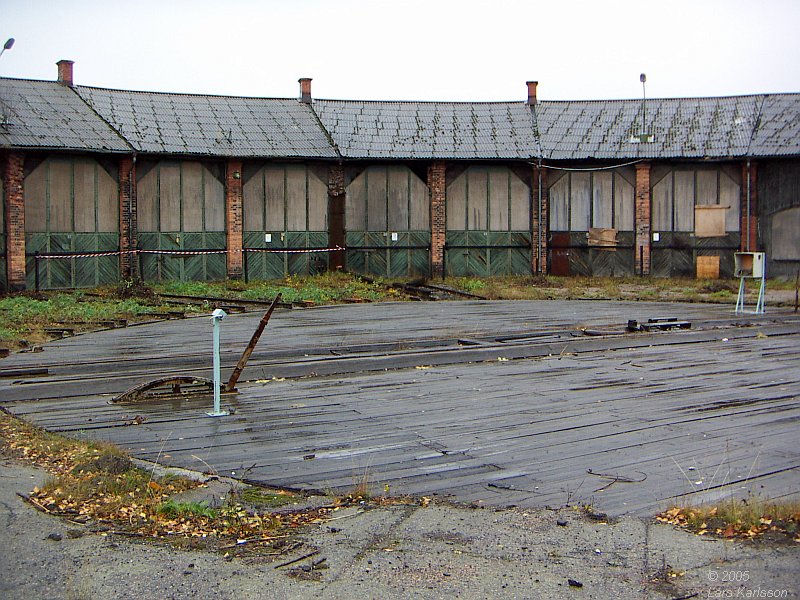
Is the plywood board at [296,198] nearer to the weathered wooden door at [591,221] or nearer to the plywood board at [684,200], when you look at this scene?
the weathered wooden door at [591,221]

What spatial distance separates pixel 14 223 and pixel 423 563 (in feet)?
76.1

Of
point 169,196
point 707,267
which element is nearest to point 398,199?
point 169,196

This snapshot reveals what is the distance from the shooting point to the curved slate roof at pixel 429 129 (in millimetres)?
30422

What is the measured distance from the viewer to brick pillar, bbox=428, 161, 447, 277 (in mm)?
30438

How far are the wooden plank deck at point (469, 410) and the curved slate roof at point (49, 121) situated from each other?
1182cm

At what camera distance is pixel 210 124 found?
29922 millimetres

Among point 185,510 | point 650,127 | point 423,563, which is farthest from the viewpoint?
point 650,127

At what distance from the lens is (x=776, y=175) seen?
30047mm

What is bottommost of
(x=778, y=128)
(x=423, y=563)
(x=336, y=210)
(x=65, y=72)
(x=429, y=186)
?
(x=423, y=563)

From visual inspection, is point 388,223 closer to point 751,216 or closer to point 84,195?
point 84,195

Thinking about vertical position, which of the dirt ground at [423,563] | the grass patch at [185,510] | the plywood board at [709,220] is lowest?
the dirt ground at [423,563]

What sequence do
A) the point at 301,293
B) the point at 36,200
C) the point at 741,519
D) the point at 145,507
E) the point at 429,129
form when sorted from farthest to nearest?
the point at 429,129 → the point at 36,200 → the point at 301,293 → the point at 145,507 → the point at 741,519

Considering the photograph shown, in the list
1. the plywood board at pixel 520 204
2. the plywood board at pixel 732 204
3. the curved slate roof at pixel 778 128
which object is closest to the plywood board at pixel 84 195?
the plywood board at pixel 520 204

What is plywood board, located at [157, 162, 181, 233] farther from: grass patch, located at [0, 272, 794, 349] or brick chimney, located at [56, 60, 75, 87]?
brick chimney, located at [56, 60, 75, 87]
